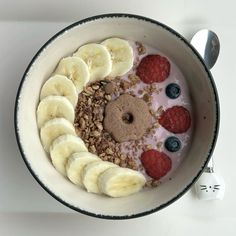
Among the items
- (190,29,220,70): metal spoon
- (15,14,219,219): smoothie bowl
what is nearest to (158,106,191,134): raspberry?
(15,14,219,219): smoothie bowl

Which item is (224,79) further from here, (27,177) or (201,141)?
(27,177)

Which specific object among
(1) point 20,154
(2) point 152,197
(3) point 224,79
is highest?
(3) point 224,79

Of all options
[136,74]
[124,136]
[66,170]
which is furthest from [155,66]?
[66,170]

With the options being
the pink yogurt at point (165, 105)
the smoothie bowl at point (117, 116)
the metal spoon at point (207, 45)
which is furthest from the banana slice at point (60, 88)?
the metal spoon at point (207, 45)

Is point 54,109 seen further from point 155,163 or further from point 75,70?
point 155,163

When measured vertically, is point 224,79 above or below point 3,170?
above

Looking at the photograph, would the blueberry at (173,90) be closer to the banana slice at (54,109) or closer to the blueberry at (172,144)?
the blueberry at (172,144)

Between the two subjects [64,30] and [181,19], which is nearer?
[64,30]
